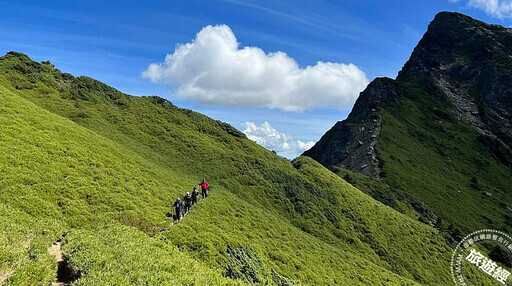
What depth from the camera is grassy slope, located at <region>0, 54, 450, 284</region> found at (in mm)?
21484

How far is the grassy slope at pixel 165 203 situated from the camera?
2148cm

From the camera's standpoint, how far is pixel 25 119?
37438 millimetres

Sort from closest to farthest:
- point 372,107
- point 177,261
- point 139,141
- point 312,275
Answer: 1. point 177,261
2. point 312,275
3. point 139,141
4. point 372,107

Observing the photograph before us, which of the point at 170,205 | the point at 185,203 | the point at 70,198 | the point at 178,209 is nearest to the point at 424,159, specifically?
the point at 185,203

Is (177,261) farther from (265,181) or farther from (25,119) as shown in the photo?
(265,181)

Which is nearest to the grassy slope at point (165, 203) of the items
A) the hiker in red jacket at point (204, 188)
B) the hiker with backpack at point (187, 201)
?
the hiker with backpack at point (187, 201)

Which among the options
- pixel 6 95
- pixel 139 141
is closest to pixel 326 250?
pixel 139 141

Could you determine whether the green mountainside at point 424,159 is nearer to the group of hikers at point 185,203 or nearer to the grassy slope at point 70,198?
the group of hikers at point 185,203

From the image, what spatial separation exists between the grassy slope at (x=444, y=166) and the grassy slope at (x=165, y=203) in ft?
163

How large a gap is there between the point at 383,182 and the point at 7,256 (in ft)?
358

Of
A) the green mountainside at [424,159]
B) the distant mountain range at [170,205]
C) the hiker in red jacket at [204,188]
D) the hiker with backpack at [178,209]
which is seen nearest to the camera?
the distant mountain range at [170,205]

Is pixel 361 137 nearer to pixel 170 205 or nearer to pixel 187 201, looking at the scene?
pixel 187 201

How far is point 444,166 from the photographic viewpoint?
140m

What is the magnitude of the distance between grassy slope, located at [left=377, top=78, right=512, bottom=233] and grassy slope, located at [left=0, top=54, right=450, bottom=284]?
49.8m
